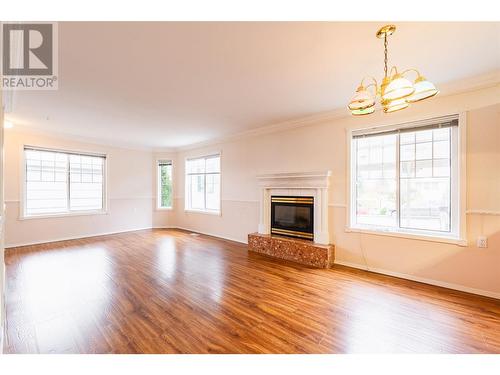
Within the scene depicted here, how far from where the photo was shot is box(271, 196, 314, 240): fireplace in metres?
4.18

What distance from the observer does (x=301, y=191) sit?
4277mm

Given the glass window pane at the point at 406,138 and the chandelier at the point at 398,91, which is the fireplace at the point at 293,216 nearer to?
the glass window pane at the point at 406,138

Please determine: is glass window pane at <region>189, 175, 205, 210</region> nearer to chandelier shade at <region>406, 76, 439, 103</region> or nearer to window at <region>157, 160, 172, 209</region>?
window at <region>157, 160, 172, 209</region>

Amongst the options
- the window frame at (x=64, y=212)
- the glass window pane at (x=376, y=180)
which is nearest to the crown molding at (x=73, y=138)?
the window frame at (x=64, y=212)

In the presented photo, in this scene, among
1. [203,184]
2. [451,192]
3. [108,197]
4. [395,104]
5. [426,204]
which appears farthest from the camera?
[203,184]

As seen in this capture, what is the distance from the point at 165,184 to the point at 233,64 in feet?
18.5

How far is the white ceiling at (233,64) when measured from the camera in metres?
1.89

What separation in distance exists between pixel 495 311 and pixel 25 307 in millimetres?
4921

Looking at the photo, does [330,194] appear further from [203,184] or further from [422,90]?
[203,184]

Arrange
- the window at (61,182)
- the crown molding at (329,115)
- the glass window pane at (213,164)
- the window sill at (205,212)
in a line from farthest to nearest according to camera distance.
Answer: the glass window pane at (213,164) → the window sill at (205,212) → the window at (61,182) → the crown molding at (329,115)

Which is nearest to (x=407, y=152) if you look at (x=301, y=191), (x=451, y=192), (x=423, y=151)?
(x=423, y=151)

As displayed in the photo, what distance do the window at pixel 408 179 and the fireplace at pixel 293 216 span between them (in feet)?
2.45
